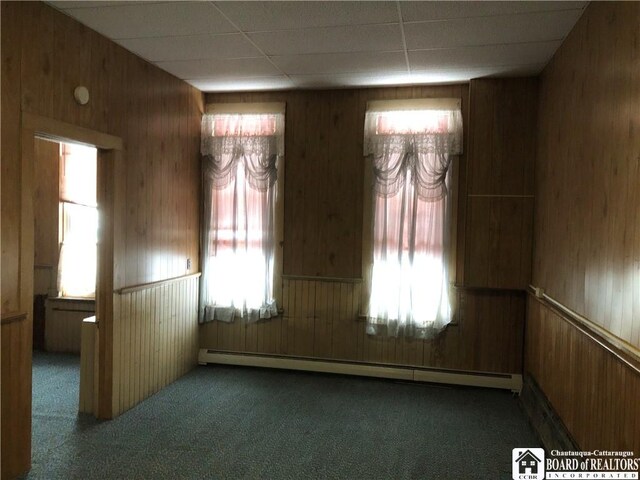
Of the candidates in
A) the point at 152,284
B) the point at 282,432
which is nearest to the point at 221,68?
the point at 152,284

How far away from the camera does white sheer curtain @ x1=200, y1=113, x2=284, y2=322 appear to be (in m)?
4.56

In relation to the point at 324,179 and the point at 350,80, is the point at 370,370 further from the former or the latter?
the point at 350,80

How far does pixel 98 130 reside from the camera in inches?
127

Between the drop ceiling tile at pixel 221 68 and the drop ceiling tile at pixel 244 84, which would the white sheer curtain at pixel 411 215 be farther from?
the drop ceiling tile at pixel 221 68

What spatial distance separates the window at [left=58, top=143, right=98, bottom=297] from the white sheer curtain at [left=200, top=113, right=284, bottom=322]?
4.39ft

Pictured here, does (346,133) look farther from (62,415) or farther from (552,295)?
(62,415)

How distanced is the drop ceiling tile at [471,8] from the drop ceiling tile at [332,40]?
0.24 metres

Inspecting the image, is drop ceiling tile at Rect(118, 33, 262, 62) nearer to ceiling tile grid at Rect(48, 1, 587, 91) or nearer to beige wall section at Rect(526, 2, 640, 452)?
ceiling tile grid at Rect(48, 1, 587, 91)

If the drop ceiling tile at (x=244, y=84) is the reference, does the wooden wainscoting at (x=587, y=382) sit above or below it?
below

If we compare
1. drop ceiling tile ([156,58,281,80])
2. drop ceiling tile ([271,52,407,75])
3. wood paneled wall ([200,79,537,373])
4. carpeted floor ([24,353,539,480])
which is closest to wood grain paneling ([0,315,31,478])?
carpeted floor ([24,353,539,480])

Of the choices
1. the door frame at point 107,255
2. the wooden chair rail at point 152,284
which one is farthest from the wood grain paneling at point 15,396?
the wooden chair rail at point 152,284

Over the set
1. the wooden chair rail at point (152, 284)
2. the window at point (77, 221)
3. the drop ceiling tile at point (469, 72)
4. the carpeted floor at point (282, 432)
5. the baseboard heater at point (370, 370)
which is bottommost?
the carpeted floor at point (282, 432)

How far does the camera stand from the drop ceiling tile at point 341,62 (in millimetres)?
3546

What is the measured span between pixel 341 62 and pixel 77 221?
3.34 meters
